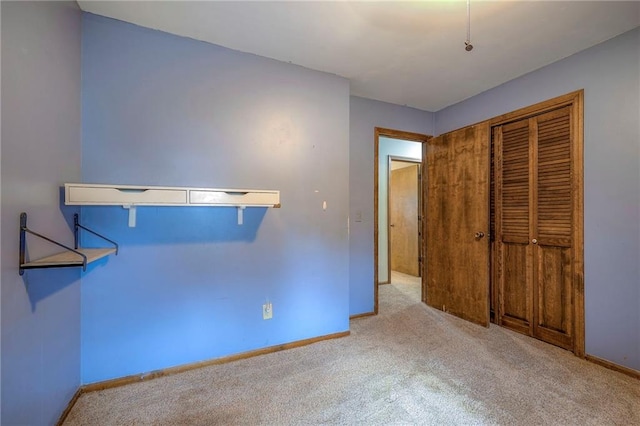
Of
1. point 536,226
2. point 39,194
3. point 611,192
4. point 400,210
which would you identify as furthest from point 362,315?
point 400,210

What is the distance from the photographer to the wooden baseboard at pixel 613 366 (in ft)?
6.12

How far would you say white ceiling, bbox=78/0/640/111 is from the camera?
5.51 feet

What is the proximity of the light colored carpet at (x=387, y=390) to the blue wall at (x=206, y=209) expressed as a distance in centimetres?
24

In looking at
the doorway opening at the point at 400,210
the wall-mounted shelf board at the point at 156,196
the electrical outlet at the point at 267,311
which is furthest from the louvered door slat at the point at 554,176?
the electrical outlet at the point at 267,311

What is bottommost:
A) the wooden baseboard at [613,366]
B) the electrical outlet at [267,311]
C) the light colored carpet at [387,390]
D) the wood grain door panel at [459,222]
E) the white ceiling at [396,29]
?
the light colored carpet at [387,390]

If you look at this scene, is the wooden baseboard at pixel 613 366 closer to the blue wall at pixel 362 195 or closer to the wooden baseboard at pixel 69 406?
the blue wall at pixel 362 195

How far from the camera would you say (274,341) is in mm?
2254

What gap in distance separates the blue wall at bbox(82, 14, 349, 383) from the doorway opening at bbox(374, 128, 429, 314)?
63.9 inches

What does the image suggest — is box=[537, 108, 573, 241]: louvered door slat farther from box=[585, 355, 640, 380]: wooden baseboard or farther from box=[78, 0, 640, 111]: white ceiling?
box=[585, 355, 640, 380]: wooden baseboard

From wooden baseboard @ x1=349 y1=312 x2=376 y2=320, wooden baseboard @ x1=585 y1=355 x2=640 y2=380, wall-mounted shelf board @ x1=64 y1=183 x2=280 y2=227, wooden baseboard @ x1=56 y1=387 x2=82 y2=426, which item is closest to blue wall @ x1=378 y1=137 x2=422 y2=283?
wooden baseboard @ x1=349 y1=312 x2=376 y2=320

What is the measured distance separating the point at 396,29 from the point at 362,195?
5.40 feet

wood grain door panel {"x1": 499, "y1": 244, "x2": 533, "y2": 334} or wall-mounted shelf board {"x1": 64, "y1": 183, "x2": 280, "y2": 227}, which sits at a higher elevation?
wall-mounted shelf board {"x1": 64, "y1": 183, "x2": 280, "y2": 227}

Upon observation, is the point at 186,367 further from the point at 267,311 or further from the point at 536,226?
the point at 536,226

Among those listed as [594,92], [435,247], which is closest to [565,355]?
[435,247]
